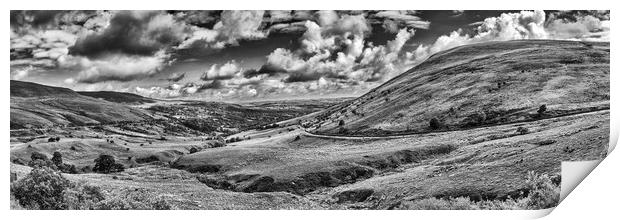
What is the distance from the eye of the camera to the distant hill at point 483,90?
21.4 metres

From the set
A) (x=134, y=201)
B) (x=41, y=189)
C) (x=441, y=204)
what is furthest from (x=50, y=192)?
(x=441, y=204)

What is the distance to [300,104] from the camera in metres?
22.4

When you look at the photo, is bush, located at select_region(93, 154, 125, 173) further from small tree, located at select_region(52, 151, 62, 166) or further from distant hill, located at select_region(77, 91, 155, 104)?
distant hill, located at select_region(77, 91, 155, 104)

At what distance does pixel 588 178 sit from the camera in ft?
68.7

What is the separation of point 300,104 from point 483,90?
560 centimetres

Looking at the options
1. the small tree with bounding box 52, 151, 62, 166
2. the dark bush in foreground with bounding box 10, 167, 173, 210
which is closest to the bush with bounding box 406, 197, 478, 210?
the dark bush in foreground with bounding box 10, 167, 173, 210

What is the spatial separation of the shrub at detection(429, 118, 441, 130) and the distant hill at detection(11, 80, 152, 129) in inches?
342

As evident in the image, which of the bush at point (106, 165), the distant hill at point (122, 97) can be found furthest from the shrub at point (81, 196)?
the distant hill at point (122, 97)

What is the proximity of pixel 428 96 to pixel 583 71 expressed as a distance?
4.69 meters

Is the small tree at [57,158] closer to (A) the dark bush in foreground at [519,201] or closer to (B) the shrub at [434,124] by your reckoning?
(A) the dark bush in foreground at [519,201]

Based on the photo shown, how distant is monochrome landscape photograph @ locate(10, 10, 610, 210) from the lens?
21.0m

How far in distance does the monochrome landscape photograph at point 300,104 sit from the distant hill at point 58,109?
1.6 inches

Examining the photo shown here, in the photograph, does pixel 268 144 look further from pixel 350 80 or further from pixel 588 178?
pixel 588 178
